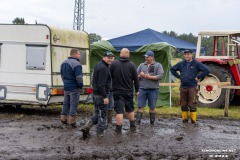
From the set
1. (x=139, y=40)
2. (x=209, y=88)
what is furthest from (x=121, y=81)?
(x=139, y=40)

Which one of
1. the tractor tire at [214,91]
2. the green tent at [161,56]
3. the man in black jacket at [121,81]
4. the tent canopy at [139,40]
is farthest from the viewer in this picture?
the tent canopy at [139,40]

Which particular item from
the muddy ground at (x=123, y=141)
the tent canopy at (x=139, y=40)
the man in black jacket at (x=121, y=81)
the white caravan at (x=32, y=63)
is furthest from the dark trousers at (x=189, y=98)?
the tent canopy at (x=139, y=40)

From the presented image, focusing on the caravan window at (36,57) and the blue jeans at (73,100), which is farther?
the caravan window at (36,57)

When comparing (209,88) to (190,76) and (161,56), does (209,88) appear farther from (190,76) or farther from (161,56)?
(190,76)

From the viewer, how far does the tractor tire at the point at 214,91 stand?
47.0 ft

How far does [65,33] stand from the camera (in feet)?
41.4

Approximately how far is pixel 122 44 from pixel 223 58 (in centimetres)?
582

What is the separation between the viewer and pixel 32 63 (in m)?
12.3

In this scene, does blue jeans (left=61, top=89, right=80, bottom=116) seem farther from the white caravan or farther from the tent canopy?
the tent canopy

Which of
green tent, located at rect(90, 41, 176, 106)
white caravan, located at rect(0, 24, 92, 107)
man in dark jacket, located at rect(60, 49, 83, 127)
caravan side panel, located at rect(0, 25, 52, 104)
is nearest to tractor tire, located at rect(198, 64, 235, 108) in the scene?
green tent, located at rect(90, 41, 176, 106)

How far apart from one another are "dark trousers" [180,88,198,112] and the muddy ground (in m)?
0.43

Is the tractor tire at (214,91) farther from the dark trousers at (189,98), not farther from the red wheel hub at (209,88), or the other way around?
the dark trousers at (189,98)

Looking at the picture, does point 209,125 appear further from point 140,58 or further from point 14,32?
point 14,32

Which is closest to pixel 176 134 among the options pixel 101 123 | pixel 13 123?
pixel 101 123
